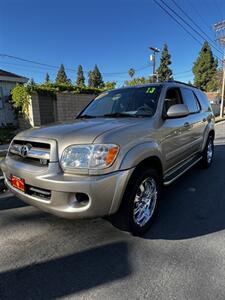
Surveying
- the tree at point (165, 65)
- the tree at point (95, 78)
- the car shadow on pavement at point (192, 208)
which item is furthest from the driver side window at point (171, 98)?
the tree at point (95, 78)

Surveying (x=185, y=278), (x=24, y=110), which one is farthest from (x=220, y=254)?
(x=24, y=110)

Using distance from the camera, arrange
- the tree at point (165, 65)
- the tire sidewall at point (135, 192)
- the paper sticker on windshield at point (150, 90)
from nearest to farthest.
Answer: the tire sidewall at point (135, 192) → the paper sticker on windshield at point (150, 90) → the tree at point (165, 65)

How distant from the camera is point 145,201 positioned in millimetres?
2980

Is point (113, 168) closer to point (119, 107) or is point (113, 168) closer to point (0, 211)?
point (119, 107)

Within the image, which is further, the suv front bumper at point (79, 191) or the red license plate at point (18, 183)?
the red license plate at point (18, 183)

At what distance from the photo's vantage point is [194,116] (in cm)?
454

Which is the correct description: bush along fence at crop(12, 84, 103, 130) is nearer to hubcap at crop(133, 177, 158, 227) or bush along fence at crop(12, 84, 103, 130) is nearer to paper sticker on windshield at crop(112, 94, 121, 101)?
paper sticker on windshield at crop(112, 94, 121, 101)

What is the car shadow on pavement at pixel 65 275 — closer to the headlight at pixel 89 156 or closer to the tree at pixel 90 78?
the headlight at pixel 89 156

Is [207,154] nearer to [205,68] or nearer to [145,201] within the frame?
[145,201]

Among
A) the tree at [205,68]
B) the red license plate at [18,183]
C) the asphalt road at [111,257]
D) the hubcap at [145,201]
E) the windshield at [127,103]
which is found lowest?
the asphalt road at [111,257]

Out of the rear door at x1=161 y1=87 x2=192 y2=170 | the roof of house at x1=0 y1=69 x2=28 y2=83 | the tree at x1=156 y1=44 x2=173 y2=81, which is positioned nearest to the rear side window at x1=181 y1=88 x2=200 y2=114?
the rear door at x1=161 y1=87 x2=192 y2=170

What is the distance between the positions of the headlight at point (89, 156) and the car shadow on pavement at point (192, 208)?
119cm

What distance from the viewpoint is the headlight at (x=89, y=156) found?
2.28 meters

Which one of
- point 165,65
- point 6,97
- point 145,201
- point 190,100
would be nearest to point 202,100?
point 190,100
